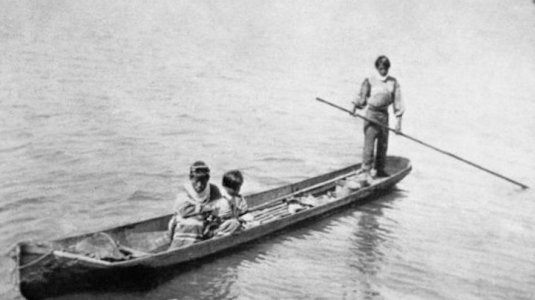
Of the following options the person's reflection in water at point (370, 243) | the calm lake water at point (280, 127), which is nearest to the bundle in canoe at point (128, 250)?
the calm lake water at point (280, 127)

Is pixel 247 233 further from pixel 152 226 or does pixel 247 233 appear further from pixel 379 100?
pixel 379 100

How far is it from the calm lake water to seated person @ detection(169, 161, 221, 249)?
0.50 m

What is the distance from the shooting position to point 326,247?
9766 mm

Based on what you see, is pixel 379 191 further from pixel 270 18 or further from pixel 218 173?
pixel 270 18

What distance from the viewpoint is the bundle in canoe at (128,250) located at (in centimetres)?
676

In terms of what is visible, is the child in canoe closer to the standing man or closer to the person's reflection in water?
the person's reflection in water

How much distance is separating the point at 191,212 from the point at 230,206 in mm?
741

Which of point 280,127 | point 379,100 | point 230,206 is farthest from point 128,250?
point 280,127

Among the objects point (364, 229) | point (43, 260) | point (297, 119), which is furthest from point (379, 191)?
point (297, 119)

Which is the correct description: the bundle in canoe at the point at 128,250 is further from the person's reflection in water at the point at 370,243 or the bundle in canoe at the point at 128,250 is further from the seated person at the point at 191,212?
the person's reflection in water at the point at 370,243

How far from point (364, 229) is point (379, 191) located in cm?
163

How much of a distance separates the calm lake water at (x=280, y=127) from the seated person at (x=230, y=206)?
533 mm

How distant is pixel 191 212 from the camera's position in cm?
805

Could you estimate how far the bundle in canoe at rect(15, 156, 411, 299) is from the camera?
676 cm
